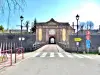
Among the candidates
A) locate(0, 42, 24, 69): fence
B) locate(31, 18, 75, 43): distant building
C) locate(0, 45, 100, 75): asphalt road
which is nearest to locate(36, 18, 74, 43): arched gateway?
locate(31, 18, 75, 43): distant building

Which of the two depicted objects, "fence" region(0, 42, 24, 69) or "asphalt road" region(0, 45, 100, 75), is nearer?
"asphalt road" region(0, 45, 100, 75)

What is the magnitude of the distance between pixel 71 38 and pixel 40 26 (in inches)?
3630

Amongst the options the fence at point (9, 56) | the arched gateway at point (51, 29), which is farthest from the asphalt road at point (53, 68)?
the arched gateway at point (51, 29)

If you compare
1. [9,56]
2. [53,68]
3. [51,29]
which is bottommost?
[53,68]

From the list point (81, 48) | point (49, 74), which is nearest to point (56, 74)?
point (49, 74)

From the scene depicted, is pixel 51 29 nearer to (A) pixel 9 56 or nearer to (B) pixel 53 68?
(A) pixel 9 56

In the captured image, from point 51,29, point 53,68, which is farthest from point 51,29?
point 53,68

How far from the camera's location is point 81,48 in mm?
54156

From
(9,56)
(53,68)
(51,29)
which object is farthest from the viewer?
(51,29)

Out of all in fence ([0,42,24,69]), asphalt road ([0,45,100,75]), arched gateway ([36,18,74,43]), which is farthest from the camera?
arched gateway ([36,18,74,43])

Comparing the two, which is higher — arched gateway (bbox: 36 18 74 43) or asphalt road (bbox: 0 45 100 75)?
arched gateway (bbox: 36 18 74 43)

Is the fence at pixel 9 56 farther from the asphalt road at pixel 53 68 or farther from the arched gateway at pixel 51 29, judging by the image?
the arched gateway at pixel 51 29

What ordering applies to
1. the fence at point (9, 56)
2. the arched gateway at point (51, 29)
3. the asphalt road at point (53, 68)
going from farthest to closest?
1. the arched gateway at point (51, 29)
2. the fence at point (9, 56)
3. the asphalt road at point (53, 68)

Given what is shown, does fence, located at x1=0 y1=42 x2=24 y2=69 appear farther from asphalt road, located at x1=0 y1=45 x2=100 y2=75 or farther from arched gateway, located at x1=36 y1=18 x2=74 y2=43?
arched gateway, located at x1=36 y1=18 x2=74 y2=43
